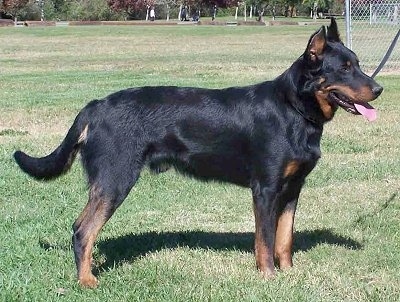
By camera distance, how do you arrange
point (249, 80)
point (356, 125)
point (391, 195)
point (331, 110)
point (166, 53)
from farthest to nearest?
point (166, 53) < point (249, 80) < point (356, 125) < point (391, 195) < point (331, 110)

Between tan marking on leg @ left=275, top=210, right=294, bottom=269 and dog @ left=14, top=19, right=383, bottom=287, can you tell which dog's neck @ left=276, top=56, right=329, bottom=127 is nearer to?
dog @ left=14, top=19, right=383, bottom=287

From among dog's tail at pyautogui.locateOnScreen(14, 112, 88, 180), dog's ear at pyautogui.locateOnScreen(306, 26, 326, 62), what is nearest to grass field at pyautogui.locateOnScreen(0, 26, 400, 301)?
dog's tail at pyautogui.locateOnScreen(14, 112, 88, 180)

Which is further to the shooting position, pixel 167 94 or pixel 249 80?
pixel 249 80

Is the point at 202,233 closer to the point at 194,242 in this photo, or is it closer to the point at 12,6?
the point at 194,242

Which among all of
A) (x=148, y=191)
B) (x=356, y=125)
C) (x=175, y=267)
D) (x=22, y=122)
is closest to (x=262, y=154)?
(x=175, y=267)

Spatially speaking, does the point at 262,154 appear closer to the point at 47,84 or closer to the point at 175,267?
the point at 175,267

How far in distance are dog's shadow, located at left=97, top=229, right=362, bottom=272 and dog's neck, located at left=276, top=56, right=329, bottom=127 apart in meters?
1.33

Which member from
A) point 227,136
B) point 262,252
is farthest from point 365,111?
point 262,252

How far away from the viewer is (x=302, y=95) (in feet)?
16.8

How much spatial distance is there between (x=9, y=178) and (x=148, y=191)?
1611 mm

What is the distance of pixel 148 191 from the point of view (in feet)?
25.6

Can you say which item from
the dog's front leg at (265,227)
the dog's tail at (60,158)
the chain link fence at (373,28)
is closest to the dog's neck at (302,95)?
the dog's front leg at (265,227)

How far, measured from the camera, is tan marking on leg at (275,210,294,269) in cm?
551

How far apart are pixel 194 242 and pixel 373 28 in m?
16.2
